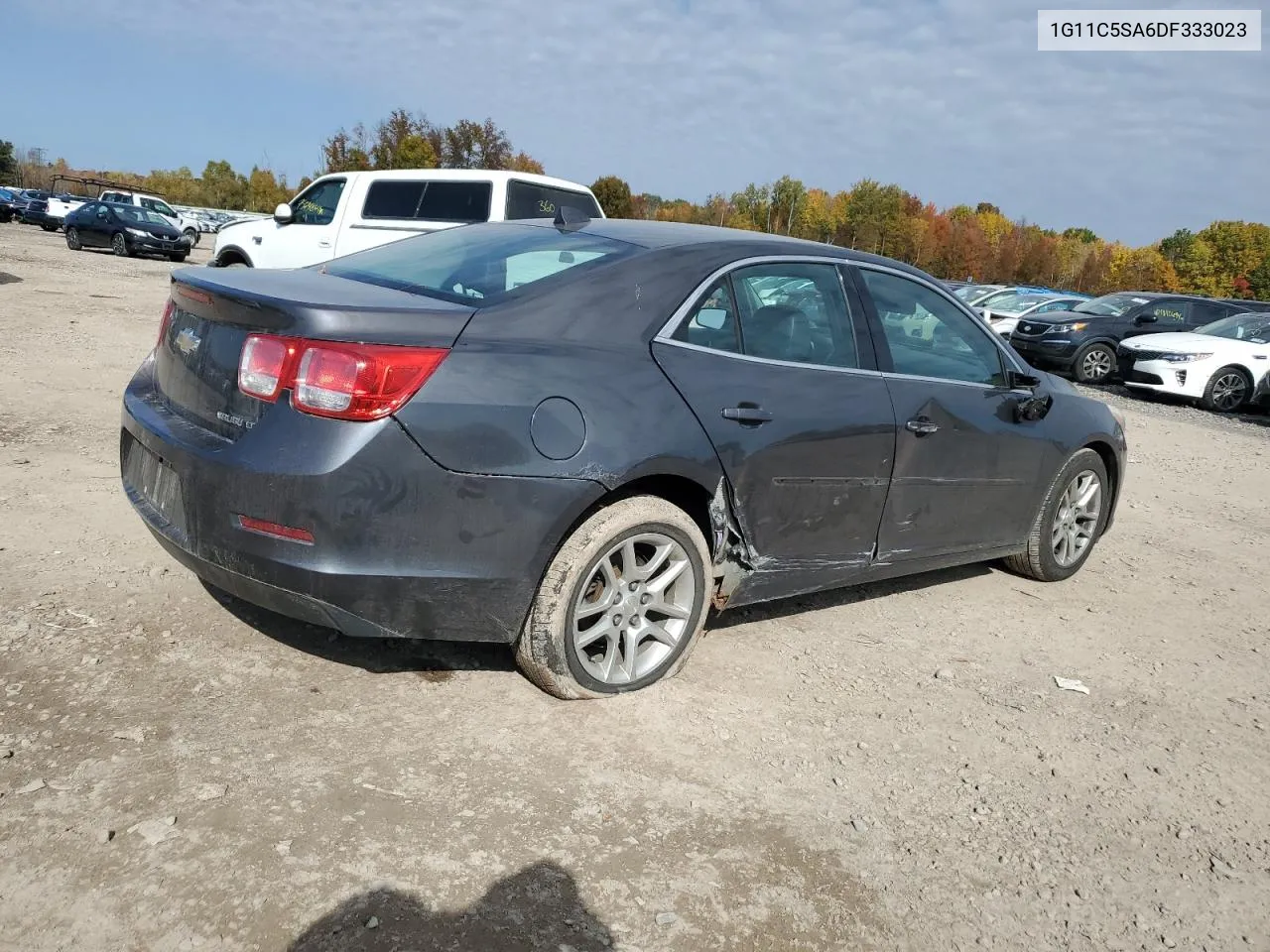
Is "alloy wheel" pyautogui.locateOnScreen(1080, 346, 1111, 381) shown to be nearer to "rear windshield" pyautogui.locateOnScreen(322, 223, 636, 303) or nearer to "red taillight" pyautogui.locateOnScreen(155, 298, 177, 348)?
"rear windshield" pyautogui.locateOnScreen(322, 223, 636, 303)

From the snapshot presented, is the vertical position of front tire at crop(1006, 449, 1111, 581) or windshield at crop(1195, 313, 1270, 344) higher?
windshield at crop(1195, 313, 1270, 344)

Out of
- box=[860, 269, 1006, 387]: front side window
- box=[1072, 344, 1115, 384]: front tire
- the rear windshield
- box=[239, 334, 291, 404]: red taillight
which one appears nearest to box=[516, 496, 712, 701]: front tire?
the rear windshield

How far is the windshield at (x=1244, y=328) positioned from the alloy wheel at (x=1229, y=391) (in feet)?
2.72

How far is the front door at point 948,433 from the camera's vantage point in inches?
169

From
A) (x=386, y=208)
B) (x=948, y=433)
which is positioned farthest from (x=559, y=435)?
(x=386, y=208)

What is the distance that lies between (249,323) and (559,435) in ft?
3.29

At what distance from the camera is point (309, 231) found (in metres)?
12.8

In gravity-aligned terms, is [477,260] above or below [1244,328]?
below

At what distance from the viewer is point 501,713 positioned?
340 centimetres

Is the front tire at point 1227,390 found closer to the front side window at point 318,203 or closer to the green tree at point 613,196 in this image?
the front side window at point 318,203

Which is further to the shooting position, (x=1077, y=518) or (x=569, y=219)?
(x=1077, y=518)

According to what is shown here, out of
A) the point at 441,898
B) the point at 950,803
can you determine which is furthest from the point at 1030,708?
the point at 441,898

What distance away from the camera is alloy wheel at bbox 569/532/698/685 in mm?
3432

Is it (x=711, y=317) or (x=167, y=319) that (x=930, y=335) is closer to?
(x=711, y=317)
